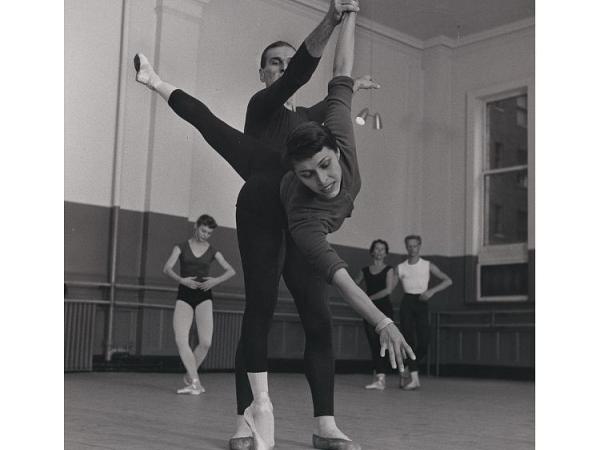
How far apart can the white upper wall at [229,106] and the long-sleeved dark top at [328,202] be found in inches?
186

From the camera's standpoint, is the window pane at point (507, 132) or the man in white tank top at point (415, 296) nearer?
the man in white tank top at point (415, 296)

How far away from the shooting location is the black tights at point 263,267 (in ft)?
8.28

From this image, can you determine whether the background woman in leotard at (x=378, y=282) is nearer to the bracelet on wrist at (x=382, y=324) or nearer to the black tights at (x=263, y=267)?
the black tights at (x=263, y=267)

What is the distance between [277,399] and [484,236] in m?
4.87

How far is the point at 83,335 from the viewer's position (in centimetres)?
656

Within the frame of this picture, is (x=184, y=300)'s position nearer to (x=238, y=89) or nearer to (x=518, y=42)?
(x=238, y=89)

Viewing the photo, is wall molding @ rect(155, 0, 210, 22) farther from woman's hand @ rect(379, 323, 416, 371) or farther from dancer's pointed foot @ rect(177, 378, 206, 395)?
woman's hand @ rect(379, 323, 416, 371)

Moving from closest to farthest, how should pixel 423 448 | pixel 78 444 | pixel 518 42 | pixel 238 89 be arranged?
pixel 78 444
pixel 423 448
pixel 238 89
pixel 518 42

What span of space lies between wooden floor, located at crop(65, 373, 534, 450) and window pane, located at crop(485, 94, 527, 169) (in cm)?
335

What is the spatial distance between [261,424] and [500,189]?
7014mm

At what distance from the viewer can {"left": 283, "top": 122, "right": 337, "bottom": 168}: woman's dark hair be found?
2.16 meters

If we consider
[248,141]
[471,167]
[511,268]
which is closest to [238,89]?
[471,167]

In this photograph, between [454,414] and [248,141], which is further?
[454,414]

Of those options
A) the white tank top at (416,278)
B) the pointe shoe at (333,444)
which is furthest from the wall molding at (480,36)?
the pointe shoe at (333,444)
